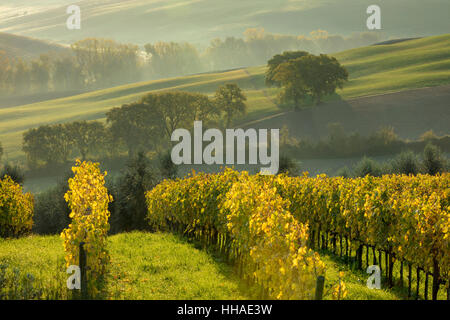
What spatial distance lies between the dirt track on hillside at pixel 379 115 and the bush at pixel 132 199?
145 feet

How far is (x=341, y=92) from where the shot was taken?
9450 centimetres

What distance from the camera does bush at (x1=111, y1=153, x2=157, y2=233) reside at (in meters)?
33.8

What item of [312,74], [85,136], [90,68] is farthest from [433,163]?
[90,68]

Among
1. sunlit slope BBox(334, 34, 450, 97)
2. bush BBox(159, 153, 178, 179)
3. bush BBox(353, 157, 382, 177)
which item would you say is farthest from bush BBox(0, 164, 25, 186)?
sunlit slope BBox(334, 34, 450, 97)

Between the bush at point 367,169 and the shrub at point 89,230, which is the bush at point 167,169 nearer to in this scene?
the bush at point 367,169

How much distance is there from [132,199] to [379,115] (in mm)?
56842

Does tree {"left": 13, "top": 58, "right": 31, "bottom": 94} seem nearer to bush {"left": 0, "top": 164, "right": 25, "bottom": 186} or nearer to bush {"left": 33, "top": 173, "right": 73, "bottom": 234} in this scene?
bush {"left": 0, "top": 164, "right": 25, "bottom": 186}

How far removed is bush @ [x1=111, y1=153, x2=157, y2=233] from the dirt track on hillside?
44.2 meters

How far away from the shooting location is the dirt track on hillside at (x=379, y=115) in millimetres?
71688

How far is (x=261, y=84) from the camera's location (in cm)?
11862

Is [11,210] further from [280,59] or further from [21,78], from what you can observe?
[21,78]

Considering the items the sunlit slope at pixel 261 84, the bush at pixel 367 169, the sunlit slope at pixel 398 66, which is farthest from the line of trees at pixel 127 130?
the bush at pixel 367 169

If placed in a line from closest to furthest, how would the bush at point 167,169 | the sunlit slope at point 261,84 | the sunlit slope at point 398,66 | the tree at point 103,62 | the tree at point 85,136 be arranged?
the bush at point 167,169, the tree at point 85,136, the sunlit slope at point 398,66, the sunlit slope at point 261,84, the tree at point 103,62

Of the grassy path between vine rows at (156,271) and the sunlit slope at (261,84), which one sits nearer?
the grassy path between vine rows at (156,271)
